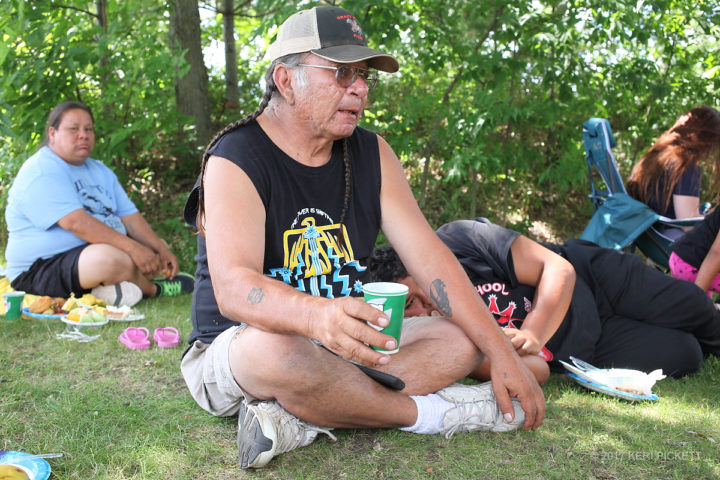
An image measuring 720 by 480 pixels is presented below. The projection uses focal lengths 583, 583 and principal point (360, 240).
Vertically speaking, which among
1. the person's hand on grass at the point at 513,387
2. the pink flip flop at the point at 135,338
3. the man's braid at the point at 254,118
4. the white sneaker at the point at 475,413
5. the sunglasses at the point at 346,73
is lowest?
the pink flip flop at the point at 135,338

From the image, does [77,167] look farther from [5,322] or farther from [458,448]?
[458,448]

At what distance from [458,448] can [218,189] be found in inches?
46.5


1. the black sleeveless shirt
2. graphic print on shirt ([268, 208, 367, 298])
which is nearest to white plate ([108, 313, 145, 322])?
the black sleeveless shirt

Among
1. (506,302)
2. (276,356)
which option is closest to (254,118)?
(276,356)

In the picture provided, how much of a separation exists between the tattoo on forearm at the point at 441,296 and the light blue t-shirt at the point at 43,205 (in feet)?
9.20

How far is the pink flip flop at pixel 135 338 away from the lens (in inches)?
120

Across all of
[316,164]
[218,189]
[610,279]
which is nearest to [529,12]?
[610,279]

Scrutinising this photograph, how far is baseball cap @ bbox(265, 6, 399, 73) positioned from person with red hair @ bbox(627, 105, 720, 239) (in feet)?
10.4

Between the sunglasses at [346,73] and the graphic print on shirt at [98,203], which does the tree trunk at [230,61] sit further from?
the sunglasses at [346,73]

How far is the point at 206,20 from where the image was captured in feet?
26.9

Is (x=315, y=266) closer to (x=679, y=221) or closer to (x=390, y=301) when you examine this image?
(x=390, y=301)

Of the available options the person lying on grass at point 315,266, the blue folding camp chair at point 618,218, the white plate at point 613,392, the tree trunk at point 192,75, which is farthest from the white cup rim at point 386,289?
the tree trunk at point 192,75

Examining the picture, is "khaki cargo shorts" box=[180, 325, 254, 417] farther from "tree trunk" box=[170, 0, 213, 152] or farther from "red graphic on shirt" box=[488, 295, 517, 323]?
"tree trunk" box=[170, 0, 213, 152]

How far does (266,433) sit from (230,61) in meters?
6.16
